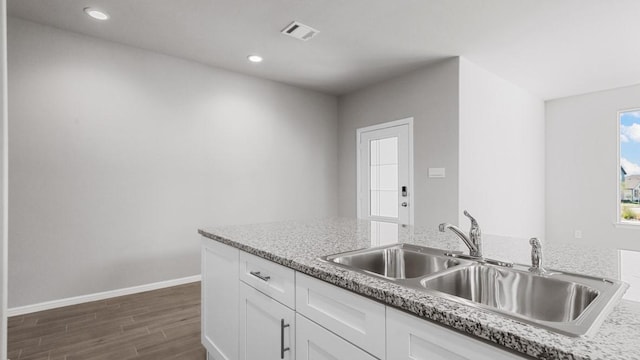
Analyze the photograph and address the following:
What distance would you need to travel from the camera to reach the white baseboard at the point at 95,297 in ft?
9.04

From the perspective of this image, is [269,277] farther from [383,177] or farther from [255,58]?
[383,177]

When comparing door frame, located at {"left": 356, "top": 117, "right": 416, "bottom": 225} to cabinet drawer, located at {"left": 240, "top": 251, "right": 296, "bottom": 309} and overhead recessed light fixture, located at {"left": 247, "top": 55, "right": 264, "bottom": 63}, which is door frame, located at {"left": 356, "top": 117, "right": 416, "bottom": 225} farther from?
cabinet drawer, located at {"left": 240, "top": 251, "right": 296, "bottom": 309}

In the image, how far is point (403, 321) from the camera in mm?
804

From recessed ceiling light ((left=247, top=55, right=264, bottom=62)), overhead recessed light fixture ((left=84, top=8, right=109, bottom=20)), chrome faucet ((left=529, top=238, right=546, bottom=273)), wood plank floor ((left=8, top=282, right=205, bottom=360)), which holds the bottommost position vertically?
wood plank floor ((left=8, top=282, right=205, bottom=360))

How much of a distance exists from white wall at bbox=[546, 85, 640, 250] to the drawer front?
549cm

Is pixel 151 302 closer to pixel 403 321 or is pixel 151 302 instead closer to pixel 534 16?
pixel 403 321

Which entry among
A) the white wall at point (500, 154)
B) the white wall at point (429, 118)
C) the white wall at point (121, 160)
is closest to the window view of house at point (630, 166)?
the white wall at point (500, 154)

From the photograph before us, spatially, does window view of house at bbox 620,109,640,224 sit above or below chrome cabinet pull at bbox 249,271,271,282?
above

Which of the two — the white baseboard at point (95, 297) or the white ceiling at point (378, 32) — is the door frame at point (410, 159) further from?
the white baseboard at point (95, 297)

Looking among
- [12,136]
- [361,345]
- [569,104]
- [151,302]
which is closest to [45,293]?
[151,302]

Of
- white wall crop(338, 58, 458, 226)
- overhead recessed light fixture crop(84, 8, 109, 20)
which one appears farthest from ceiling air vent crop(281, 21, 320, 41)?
white wall crop(338, 58, 458, 226)

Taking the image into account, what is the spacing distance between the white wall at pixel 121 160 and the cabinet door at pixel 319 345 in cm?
288

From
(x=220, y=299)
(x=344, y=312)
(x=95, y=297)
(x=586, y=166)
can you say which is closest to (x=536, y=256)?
(x=344, y=312)

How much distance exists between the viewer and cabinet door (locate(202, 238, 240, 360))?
1.62m
